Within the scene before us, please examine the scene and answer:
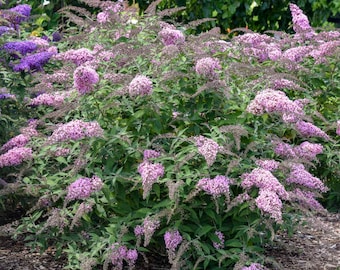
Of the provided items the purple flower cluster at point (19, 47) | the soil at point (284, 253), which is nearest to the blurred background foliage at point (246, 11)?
the purple flower cluster at point (19, 47)

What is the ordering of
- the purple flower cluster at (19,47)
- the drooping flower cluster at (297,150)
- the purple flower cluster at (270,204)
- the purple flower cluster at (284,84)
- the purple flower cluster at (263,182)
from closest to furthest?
1. the purple flower cluster at (270,204)
2. the purple flower cluster at (263,182)
3. the drooping flower cluster at (297,150)
4. the purple flower cluster at (284,84)
5. the purple flower cluster at (19,47)

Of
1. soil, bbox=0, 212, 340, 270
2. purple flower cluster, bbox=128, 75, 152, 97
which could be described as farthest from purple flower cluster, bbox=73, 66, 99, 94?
soil, bbox=0, 212, 340, 270

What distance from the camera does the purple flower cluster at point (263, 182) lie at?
3.23 meters

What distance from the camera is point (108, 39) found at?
450 cm

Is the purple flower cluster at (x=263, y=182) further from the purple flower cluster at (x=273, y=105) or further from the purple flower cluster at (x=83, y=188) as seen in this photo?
the purple flower cluster at (x=83, y=188)

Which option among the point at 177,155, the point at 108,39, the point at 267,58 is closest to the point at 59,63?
the point at 108,39

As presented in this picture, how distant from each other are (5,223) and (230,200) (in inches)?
80.1

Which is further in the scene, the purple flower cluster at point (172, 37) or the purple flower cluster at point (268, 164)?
the purple flower cluster at point (172, 37)

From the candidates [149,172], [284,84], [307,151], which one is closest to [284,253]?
[307,151]

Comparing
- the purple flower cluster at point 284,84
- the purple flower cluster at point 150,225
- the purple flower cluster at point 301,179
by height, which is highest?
the purple flower cluster at point 284,84

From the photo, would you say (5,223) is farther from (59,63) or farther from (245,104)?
(245,104)

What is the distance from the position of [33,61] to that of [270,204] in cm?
215

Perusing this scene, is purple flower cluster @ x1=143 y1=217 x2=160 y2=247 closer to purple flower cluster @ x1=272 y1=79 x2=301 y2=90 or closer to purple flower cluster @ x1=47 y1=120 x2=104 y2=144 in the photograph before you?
purple flower cluster @ x1=47 y1=120 x2=104 y2=144

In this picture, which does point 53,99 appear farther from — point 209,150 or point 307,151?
point 307,151
